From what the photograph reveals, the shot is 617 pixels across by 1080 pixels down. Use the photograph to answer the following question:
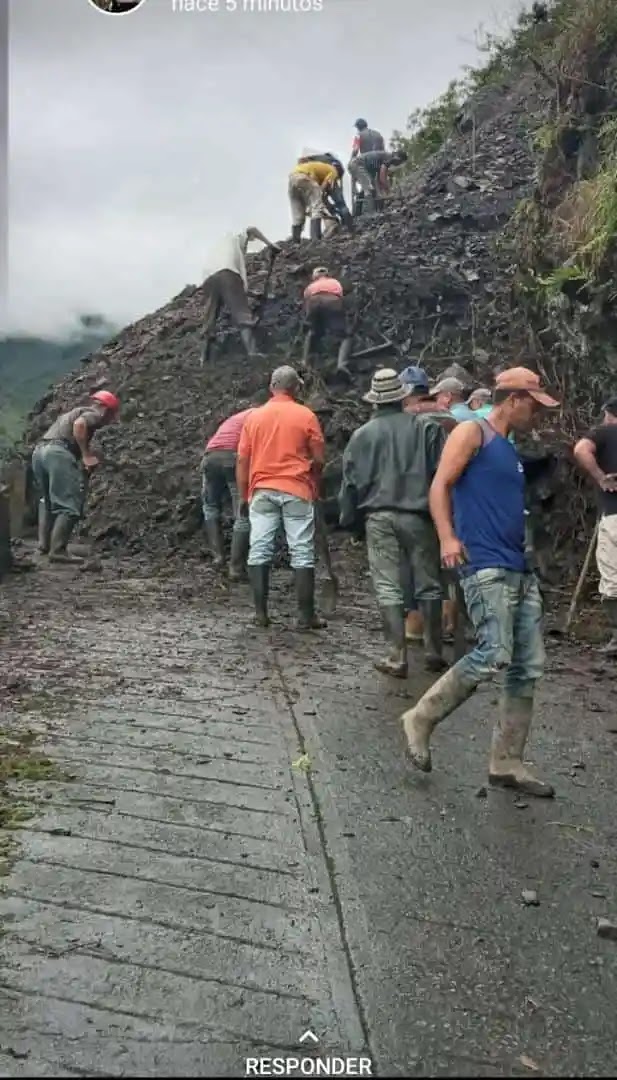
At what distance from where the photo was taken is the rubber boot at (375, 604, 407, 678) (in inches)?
285

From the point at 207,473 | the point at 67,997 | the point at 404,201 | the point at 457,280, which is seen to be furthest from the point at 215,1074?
the point at 404,201

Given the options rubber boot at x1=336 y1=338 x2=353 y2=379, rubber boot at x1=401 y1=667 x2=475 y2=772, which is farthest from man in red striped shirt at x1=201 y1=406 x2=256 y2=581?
rubber boot at x1=401 y1=667 x2=475 y2=772

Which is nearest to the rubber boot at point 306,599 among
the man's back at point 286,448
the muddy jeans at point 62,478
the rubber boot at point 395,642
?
the man's back at point 286,448

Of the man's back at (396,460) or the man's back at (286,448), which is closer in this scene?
the man's back at (396,460)

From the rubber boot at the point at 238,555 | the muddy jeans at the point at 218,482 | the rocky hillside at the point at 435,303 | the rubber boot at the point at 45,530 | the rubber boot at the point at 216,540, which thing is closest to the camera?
the rubber boot at the point at 238,555

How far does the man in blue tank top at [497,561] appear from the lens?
4.90 metres

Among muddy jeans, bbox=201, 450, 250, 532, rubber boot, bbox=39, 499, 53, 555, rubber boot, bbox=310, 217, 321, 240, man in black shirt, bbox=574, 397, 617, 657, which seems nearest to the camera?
man in black shirt, bbox=574, 397, 617, 657

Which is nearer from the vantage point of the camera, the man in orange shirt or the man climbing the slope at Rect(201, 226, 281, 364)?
the man in orange shirt

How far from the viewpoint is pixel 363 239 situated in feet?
58.3

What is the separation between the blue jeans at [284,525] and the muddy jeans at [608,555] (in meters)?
2.09

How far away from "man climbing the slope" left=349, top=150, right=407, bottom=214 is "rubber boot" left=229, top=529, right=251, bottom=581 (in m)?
10.9

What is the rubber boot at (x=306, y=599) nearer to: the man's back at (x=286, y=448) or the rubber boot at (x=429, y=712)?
the man's back at (x=286, y=448)

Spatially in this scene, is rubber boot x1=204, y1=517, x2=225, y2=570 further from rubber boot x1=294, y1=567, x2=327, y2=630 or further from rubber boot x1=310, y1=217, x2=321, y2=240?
rubber boot x1=310, y1=217, x2=321, y2=240

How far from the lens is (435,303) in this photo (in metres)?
15.8
